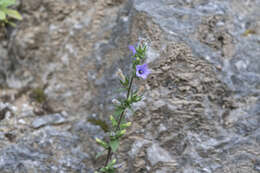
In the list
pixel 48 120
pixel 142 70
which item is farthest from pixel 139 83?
pixel 48 120

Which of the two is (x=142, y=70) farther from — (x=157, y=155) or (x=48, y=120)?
(x=48, y=120)

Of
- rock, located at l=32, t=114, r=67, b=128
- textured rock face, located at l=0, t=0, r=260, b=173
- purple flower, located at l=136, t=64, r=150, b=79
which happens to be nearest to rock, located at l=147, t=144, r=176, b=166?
textured rock face, located at l=0, t=0, r=260, b=173

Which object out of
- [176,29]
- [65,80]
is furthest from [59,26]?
[176,29]

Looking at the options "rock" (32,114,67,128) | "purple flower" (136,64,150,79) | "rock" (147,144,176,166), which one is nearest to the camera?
"purple flower" (136,64,150,79)

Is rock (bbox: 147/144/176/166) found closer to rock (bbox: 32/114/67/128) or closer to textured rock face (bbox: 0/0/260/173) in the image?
textured rock face (bbox: 0/0/260/173)

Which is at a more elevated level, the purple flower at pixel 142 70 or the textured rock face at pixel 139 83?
the purple flower at pixel 142 70

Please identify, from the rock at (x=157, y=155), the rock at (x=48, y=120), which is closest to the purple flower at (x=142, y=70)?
the rock at (x=157, y=155)

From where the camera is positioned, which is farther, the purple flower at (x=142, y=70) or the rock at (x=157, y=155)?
the rock at (x=157, y=155)

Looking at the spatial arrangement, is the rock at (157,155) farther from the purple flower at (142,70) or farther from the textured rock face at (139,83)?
the purple flower at (142,70)
